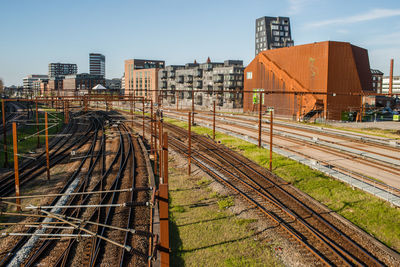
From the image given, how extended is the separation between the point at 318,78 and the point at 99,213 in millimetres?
49846

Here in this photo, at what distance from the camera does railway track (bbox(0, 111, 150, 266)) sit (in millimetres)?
11297

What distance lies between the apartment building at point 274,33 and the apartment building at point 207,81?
98.6 ft

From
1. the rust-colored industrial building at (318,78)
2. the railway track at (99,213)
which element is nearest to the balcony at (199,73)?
the rust-colored industrial building at (318,78)

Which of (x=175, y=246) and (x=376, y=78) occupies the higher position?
(x=376, y=78)

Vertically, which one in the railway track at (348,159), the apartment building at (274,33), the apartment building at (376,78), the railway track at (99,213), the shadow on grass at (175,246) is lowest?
the shadow on grass at (175,246)

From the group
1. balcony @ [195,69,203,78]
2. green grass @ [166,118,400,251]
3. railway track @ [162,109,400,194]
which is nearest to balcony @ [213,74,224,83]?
balcony @ [195,69,203,78]

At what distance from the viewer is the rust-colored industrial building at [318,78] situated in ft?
176

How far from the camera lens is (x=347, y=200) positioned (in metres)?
17.0

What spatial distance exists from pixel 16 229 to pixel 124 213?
4800mm

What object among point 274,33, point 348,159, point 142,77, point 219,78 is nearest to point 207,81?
point 219,78

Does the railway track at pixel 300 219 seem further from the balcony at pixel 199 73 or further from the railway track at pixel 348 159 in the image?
the balcony at pixel 199 73

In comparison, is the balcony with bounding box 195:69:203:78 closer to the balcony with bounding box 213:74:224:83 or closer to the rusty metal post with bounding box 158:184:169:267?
the balcony with bounding box 213:74:224:83

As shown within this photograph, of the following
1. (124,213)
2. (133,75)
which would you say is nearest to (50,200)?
(124,213)

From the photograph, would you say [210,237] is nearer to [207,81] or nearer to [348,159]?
Result: [348,159]
